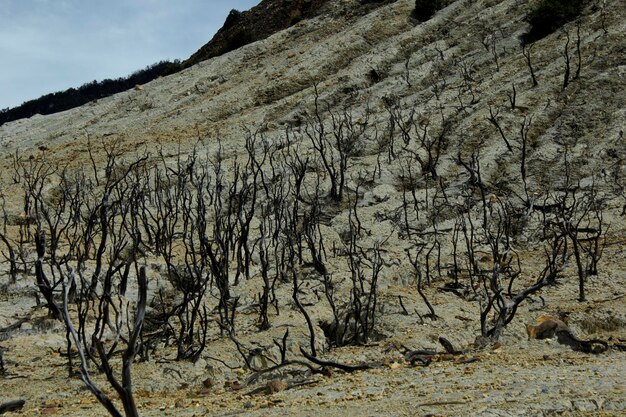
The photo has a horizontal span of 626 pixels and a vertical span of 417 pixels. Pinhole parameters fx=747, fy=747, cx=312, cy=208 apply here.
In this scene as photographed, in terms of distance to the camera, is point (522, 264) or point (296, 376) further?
point (522, 264)

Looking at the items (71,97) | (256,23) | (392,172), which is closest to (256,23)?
(256,23)

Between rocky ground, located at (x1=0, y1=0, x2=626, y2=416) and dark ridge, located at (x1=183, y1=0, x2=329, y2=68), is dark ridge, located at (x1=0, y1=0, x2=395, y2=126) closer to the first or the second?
dark ridge, located at (x1=183, y1=0, x2=329, y2=68)

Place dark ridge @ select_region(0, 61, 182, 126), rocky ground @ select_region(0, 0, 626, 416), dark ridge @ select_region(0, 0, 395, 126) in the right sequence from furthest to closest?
dark ridge @ select_region(0, 61, 182, 126)
dark ridge @ select_region(0, 0, 395, 126)
rocky ground @ select_region(0, 0, 626, 416)

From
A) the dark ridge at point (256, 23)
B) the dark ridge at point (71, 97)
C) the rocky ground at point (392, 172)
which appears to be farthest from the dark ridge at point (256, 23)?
the dark ridge at point (71, 97)

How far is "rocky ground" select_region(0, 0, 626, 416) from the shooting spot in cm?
738

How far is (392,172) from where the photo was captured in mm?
23531

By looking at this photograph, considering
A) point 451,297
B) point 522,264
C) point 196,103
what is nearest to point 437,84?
point 196,103

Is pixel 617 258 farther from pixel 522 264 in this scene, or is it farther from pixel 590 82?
pixel 590 82

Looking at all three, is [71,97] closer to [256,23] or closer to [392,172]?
[256,23]

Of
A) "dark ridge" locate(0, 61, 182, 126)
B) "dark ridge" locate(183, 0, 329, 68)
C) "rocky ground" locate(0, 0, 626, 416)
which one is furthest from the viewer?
"dark ridge" locate(0, 61, 182, 126)

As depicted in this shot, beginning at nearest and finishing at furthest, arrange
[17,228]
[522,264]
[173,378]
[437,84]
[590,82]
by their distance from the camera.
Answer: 1. [173,378]
2. [522,264]
3. [17,228]
4. [590,82]
5. [437,84]

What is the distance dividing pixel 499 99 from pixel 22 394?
20935 mm

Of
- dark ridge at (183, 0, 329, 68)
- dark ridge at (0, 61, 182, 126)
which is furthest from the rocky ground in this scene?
dark ridge at (0, 61, 182, 126)

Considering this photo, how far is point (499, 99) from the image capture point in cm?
2631
